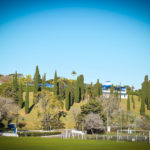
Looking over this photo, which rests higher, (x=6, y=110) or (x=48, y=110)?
(x=6, y=110)

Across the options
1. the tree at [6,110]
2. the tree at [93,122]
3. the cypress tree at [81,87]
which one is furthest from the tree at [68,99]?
the tree at [6,110]

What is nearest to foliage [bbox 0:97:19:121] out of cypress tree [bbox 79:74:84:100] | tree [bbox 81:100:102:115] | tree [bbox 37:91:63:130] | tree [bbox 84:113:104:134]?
tree [bbox 37:91:63:130]

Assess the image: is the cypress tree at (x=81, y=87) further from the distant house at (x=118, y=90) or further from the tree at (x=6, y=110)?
the tree at (x=6, y=110)

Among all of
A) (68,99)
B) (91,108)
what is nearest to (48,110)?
(91,108)

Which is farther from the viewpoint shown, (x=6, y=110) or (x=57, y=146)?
(x=6, y=110)

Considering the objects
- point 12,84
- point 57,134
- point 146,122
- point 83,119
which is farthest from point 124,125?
point 12,84

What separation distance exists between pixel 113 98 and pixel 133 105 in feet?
36.7

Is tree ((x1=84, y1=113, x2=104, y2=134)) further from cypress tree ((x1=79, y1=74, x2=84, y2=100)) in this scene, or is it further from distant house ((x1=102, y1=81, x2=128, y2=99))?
distant house ((x1=102, y1=81, x2=128, y2=99))

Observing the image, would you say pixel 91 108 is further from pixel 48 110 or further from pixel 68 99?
pixel 68 99

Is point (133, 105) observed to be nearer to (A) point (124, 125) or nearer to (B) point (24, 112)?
(A) point (124, 125)

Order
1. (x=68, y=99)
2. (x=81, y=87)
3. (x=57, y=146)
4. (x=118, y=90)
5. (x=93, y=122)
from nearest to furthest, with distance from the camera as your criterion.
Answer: (x=57, y=146) < (x=93, y=122) < (x=68, y=99) < (x=81, y=87) < (x=118, y=90)

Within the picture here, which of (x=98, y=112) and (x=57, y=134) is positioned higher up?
(x=98, y=112)

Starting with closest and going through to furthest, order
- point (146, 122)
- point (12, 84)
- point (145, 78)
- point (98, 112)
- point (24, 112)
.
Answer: point (146, 122) < point (98, 112) < point (24, 112) < point (12, 84) < point (145, 78)

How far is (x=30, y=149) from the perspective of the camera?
18062mm
